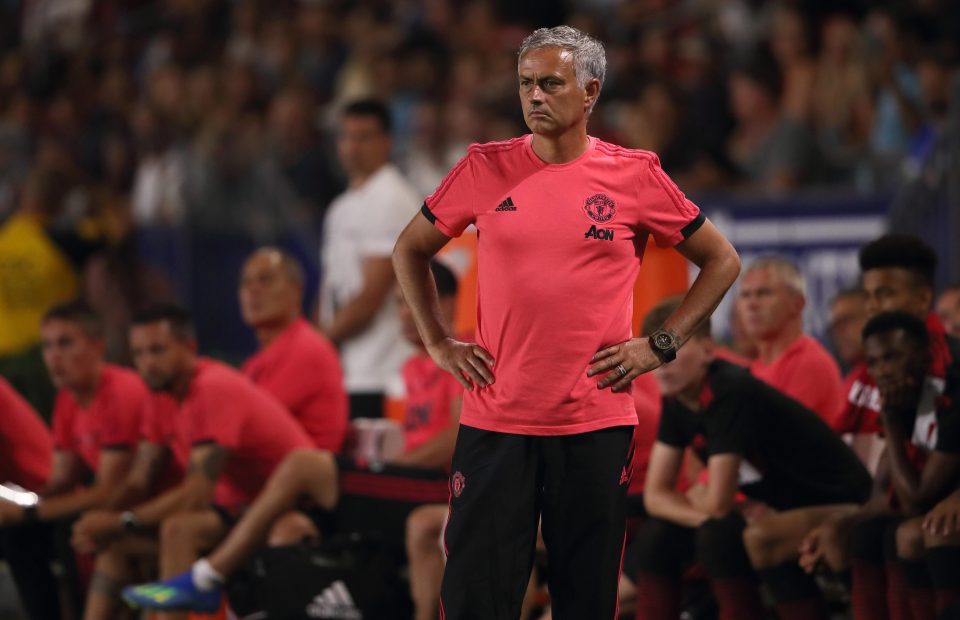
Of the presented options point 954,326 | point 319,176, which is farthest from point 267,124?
point 954,326

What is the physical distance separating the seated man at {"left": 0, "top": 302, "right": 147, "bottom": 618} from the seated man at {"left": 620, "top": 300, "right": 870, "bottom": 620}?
2.66m

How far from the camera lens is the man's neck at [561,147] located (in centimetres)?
418

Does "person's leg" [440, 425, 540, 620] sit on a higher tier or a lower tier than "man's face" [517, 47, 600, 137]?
lower

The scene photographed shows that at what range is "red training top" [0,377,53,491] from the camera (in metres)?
7.55

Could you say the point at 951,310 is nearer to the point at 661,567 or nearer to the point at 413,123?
the point at 661,567

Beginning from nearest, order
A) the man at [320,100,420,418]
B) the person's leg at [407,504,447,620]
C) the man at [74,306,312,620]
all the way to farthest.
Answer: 1. the person's leg at [407,504,447,620]
2. the man at [74,306,312,620]
3. the man at [320,100,420,418]

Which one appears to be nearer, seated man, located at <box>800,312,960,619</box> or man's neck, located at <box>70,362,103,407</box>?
seated man, located at <box>800,312,960,619</box>

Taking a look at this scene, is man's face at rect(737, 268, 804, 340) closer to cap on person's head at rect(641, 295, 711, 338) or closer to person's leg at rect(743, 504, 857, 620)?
cap on person's head at rect(641, 295, 711, 338)

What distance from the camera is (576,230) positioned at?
4.11m

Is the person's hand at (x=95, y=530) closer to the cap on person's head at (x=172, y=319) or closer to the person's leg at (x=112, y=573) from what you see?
the person's leg at (x=112, y=573)

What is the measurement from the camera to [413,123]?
507 inches

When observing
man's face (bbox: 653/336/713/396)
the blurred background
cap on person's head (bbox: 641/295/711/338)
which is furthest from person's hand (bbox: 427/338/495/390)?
the blurred background

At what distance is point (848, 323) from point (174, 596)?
10.7 ft

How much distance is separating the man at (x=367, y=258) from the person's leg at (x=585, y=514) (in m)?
3.97
